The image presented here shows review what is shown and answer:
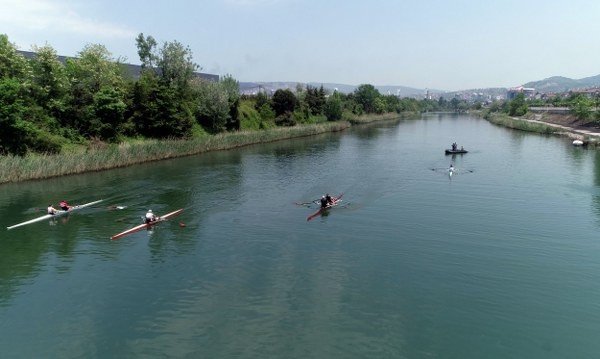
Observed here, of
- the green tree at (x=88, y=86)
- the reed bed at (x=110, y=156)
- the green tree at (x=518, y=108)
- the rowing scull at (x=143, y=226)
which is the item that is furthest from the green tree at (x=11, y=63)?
the green tree at (x=518, y=108)

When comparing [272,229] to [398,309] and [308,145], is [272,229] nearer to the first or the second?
[398,309]

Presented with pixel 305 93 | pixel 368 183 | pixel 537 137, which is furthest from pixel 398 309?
pixel 305 93

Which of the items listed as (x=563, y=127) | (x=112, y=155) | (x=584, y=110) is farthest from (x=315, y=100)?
(x=112, y=155)

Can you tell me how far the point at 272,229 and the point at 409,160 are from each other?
39853 millimetres

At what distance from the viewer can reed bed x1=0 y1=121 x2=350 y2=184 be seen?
45.4 m

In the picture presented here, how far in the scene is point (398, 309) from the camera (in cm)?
2014

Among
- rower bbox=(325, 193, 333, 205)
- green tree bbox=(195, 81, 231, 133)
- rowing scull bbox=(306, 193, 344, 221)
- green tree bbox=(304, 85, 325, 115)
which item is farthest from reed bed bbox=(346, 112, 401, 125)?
rower bbox=(325, 193, 333, 205)

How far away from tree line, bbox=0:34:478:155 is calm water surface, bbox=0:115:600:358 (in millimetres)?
9403

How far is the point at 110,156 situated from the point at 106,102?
35.8 ft

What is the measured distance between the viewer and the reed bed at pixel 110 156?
149ft

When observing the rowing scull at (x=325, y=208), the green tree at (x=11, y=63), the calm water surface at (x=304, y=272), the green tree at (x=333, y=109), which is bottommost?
the calm water surface at (x=304, y=272)

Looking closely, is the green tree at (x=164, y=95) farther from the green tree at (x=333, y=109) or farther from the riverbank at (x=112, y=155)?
the green tree at (x=333, y=109)

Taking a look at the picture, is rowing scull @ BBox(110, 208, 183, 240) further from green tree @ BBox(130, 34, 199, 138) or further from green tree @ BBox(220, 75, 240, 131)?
green tree @ BBox(220, 75, 240, 131)

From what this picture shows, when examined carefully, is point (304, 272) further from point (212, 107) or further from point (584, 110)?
point (584, 110)
